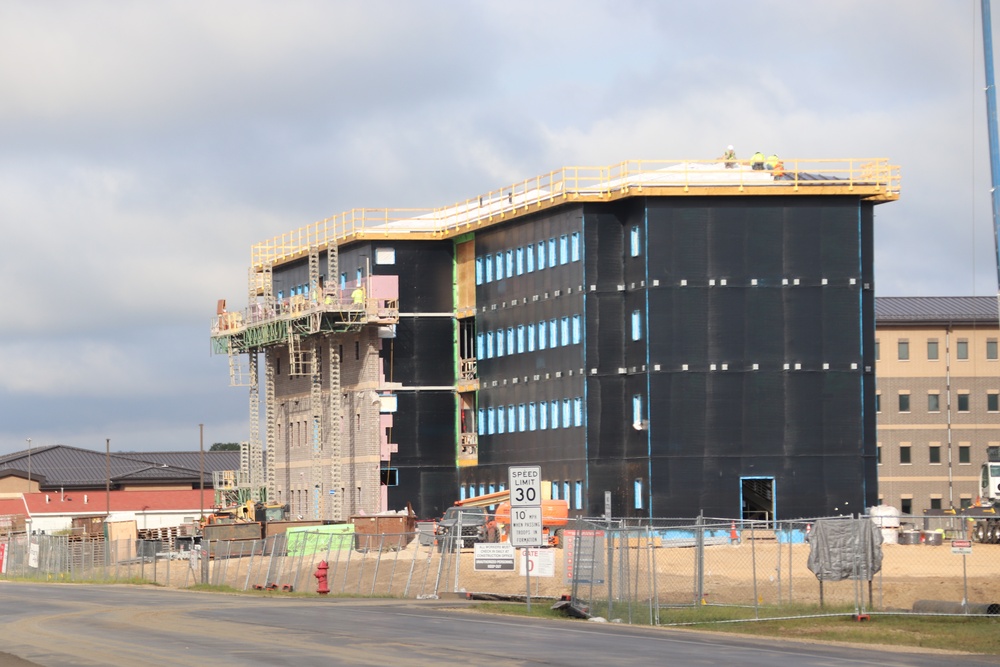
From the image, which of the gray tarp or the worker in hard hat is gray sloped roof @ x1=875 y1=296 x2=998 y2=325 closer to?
the worker in hard hat

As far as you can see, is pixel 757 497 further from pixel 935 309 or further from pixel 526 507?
pixel 935 309

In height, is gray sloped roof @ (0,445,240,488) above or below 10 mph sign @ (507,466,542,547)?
below

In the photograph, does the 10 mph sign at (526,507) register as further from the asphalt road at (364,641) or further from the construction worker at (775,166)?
the construction worker at (775,166)

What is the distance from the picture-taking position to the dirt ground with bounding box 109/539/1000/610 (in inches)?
1562

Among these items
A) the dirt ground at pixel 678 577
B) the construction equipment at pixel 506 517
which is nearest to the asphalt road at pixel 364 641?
the dirt ground at pixel 678 577

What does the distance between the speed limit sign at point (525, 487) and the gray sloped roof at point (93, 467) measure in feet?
361

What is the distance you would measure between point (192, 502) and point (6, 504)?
1463 centimetres

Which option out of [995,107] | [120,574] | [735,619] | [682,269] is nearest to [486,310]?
[682,269]

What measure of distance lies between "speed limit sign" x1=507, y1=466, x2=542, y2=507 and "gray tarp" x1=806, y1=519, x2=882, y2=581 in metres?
5.78

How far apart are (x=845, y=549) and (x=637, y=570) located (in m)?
4.33

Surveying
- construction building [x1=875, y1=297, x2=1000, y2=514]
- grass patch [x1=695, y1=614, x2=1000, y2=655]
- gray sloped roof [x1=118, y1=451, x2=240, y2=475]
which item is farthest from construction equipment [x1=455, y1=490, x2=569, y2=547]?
gray sloped roof [x1=118, y1=451, x2=240, y2=475]

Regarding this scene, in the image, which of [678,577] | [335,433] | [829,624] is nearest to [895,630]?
[829,624]

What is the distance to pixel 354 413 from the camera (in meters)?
83.6

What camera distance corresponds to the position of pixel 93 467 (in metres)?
148
